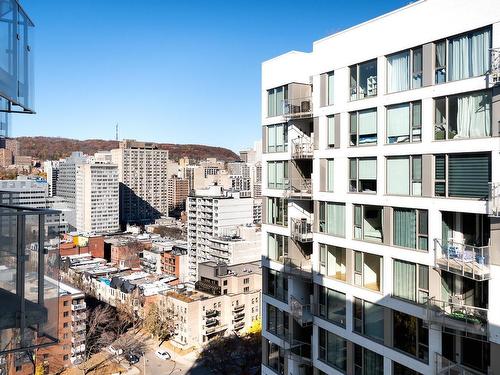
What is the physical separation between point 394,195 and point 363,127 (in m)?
1.85

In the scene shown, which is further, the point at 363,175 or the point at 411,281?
the point at 363,175

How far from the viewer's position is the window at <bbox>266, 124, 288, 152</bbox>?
515 inches

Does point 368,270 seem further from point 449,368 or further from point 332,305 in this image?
point 449,368

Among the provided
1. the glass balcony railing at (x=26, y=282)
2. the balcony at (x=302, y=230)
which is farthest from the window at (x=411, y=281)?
the glass balcony railing at (x=26, y=282)

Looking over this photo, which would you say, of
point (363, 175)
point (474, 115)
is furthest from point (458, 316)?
point (474, 115)

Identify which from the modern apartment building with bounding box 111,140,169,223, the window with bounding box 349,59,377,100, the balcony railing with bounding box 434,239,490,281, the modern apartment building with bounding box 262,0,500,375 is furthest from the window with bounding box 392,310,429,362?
the modern apartment building with bounding box 111,140,169,223

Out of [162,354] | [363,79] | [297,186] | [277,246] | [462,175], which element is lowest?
[162,354]

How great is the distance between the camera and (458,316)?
326 inches

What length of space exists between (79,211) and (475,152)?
12165 cm

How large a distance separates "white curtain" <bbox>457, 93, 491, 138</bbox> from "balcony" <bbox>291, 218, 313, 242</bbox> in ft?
16.3

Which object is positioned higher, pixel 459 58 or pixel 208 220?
pixel 459 58

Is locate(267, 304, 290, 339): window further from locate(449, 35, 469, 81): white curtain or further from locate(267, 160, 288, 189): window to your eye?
locate(449, 35, 469, 81): white curtain

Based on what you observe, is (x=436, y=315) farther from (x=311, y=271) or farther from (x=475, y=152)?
(x=311, y=271)

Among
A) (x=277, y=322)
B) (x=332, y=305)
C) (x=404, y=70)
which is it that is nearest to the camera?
(x=404, y=70)
